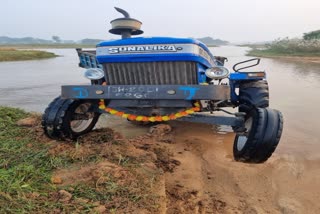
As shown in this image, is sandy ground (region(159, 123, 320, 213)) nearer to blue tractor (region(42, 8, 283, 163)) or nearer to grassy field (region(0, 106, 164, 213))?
blue tractor (region(42, 8, 283, 163))

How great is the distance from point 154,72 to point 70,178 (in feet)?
5.99

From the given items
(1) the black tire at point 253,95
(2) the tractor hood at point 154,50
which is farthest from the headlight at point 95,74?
(1) the black tire at point 253,95

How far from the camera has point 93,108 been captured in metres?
4.78

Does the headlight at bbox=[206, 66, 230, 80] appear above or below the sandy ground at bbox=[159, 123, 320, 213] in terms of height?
above

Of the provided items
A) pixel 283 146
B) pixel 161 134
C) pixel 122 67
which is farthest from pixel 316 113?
pixel 122 67

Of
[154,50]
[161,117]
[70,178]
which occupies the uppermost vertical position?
[154,50]

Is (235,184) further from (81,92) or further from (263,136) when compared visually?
(81,92)

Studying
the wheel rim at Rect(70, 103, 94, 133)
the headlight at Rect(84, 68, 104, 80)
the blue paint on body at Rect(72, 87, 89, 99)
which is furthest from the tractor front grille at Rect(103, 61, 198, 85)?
the wheel rim at Rect(70, 103, 94, 133)

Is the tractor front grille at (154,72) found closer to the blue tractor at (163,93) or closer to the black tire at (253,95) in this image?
the blue tractor at (163,93)

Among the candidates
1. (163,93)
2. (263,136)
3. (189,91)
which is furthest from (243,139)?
(163,93)

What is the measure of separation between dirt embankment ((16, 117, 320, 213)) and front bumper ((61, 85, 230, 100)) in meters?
0.69

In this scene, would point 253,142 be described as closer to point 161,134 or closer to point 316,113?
point 161,134

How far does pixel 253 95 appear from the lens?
5.00 metres

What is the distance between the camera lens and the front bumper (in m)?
3.97
